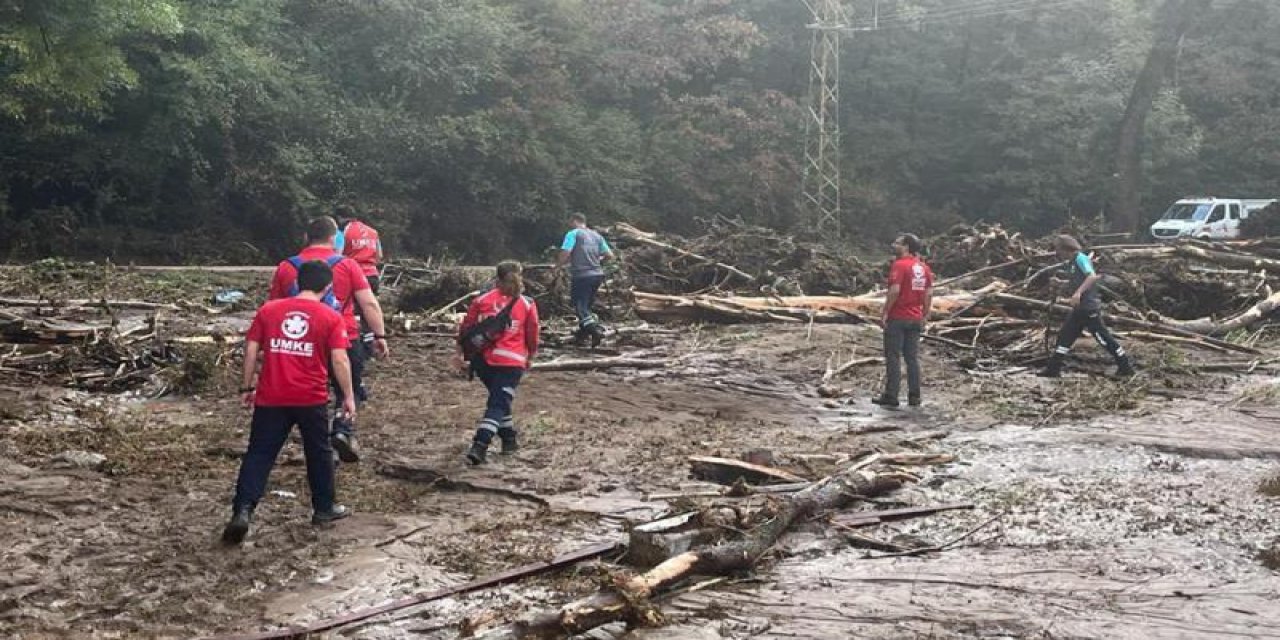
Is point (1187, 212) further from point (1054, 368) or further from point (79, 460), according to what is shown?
point (79, 460)

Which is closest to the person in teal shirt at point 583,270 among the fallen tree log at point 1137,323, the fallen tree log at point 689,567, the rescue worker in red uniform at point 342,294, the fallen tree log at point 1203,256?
the fallen tree log at point 1137,323

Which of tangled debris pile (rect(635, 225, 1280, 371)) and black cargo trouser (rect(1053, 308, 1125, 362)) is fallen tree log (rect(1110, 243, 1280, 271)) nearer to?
tangled debris pile (rect(635, 225, 1280, 371))

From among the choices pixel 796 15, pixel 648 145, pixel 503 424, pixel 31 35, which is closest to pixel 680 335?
pixel 503 424

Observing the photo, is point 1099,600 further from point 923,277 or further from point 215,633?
point 923,277

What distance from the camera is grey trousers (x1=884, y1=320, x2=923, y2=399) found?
1236 cm

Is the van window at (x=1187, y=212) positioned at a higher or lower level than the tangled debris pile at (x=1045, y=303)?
higher

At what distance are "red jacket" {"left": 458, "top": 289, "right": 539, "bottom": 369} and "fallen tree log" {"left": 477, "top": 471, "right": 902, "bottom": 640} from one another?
2484 mm

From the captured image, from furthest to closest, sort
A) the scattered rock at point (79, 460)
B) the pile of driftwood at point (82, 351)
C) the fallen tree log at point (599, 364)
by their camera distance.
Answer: the fallen tree log at point (599, 364), the pile of driftwood at point (82, 351), the scattered rock at point (79, 460)

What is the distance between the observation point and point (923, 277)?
40.0 feet

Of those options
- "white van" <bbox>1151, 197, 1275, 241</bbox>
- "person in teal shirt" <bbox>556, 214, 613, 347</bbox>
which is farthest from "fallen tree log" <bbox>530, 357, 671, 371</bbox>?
"white van" <bbox>1151, 197, 1275, 241</bbox>

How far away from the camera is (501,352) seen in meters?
8.88

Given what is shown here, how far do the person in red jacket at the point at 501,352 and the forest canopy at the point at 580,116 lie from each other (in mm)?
16949

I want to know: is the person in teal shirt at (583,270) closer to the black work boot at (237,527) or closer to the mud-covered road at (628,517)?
the mud-covered road at (628,517)

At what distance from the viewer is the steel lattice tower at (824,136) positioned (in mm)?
39531
